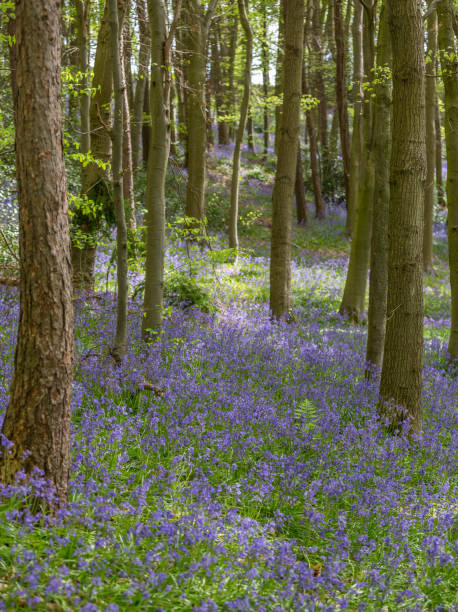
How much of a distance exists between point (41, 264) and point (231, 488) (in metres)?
2.27

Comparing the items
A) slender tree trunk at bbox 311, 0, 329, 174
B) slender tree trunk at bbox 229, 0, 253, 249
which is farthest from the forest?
slender tree trunk at bbox 311, 0, 329, 174

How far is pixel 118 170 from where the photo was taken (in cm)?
548

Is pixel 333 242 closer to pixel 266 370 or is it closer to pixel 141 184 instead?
pixel 141 184

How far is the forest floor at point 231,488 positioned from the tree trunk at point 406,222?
15.8 inches

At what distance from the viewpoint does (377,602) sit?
3.21 meters

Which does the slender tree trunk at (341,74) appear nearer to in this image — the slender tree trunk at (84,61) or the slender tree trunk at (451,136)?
the slender tree trunk at (451,136)

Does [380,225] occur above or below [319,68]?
below

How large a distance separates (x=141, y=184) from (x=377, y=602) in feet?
69.3

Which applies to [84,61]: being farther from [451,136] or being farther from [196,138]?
[451,136]

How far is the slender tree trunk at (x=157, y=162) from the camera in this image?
6199 millimetres

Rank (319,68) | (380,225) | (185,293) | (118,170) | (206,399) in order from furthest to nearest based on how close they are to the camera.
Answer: (319,68) → (185,293) → (380,225) → (206,399) → (118,170)

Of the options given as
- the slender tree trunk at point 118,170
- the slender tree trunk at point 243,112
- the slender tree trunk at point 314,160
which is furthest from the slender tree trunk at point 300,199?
the slender tree trunk at point 118,170

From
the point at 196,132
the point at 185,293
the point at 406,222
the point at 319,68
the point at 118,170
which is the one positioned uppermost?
the point at 319,68

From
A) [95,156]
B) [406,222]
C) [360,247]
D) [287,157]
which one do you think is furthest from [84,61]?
[406,222]
